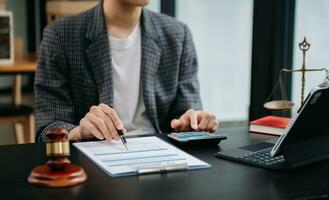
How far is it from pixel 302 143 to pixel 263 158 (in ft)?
0.31

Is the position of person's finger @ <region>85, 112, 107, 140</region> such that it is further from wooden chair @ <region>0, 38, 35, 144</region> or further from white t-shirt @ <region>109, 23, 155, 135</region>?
wooden chair @ <region>0, 38, 35, 144</region>

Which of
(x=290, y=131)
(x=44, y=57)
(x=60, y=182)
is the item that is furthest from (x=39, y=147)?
(x=290, y=131)

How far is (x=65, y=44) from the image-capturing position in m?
1.69

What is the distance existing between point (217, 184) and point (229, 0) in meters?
2.08

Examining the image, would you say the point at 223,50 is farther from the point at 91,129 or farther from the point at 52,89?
the point at 91,129

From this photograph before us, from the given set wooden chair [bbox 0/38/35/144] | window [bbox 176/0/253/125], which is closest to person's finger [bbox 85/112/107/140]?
window [bbox 176/0/253/125]

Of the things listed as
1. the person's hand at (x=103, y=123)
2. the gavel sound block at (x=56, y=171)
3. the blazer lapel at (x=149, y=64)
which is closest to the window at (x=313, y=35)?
the blazer lapel at (x=149, y=64)

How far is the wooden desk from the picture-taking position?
956mm

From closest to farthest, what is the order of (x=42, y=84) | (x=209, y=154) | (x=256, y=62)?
(x=209, y=154) → (x=42, y=84) → (x=256, y=62)

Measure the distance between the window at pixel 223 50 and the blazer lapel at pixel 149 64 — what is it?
43.5 inches

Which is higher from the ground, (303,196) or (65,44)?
(65,44)

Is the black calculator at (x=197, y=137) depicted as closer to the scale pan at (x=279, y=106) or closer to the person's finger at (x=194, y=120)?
the person's finger at (x=194, y=120)

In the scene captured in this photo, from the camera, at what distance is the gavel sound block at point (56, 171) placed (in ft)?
3.23

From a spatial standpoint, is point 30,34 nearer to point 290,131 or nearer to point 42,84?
point 42,84
